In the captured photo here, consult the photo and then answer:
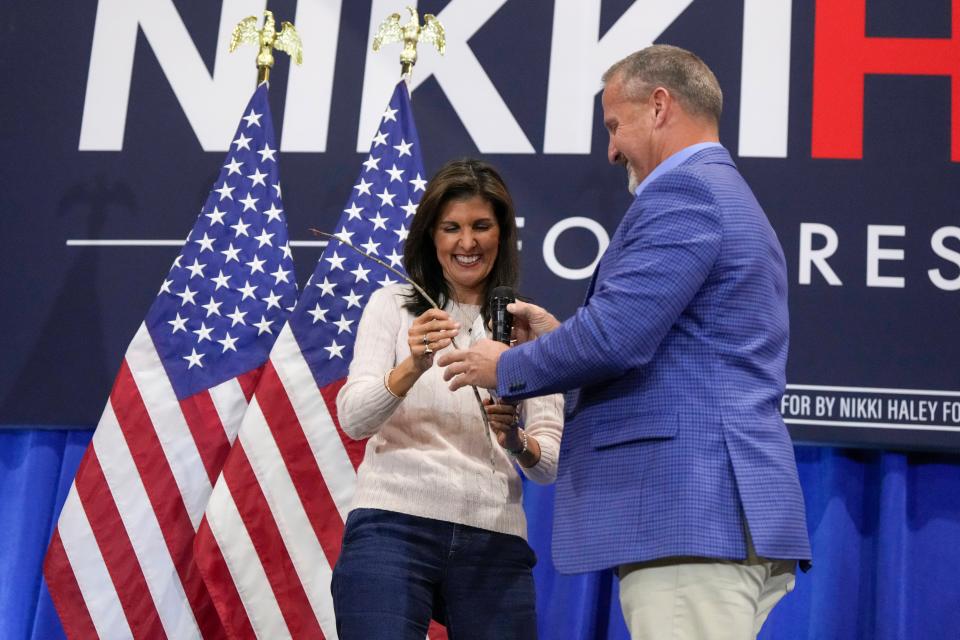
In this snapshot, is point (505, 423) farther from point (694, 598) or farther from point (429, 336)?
point (694, 598)

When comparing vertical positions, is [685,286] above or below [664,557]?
above

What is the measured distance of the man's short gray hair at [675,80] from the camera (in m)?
1.96

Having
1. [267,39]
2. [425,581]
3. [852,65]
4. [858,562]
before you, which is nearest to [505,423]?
[425,581]

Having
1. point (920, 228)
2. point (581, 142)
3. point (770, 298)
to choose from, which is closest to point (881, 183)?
point (920, 228)

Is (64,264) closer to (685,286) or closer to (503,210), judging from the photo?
(503,210)

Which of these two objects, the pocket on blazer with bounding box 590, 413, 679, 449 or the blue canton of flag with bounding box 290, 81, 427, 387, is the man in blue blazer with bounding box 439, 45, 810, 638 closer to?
the pocket on blazer with bounding box 590, 413, 679, 449

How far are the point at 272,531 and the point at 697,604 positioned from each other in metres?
1.56

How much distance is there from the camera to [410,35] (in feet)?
10.7

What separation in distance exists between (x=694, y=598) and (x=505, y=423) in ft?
1.73

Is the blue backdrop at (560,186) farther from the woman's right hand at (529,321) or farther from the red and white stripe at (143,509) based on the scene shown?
the woman's right hand at (529,321)

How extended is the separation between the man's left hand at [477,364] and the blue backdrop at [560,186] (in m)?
1.46

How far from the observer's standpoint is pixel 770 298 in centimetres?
180

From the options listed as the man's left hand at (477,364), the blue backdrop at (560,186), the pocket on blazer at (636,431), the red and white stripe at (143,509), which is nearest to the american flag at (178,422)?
the red and white stripe at (143,509)

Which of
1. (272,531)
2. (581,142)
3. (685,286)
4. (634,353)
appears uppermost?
(581,142)
